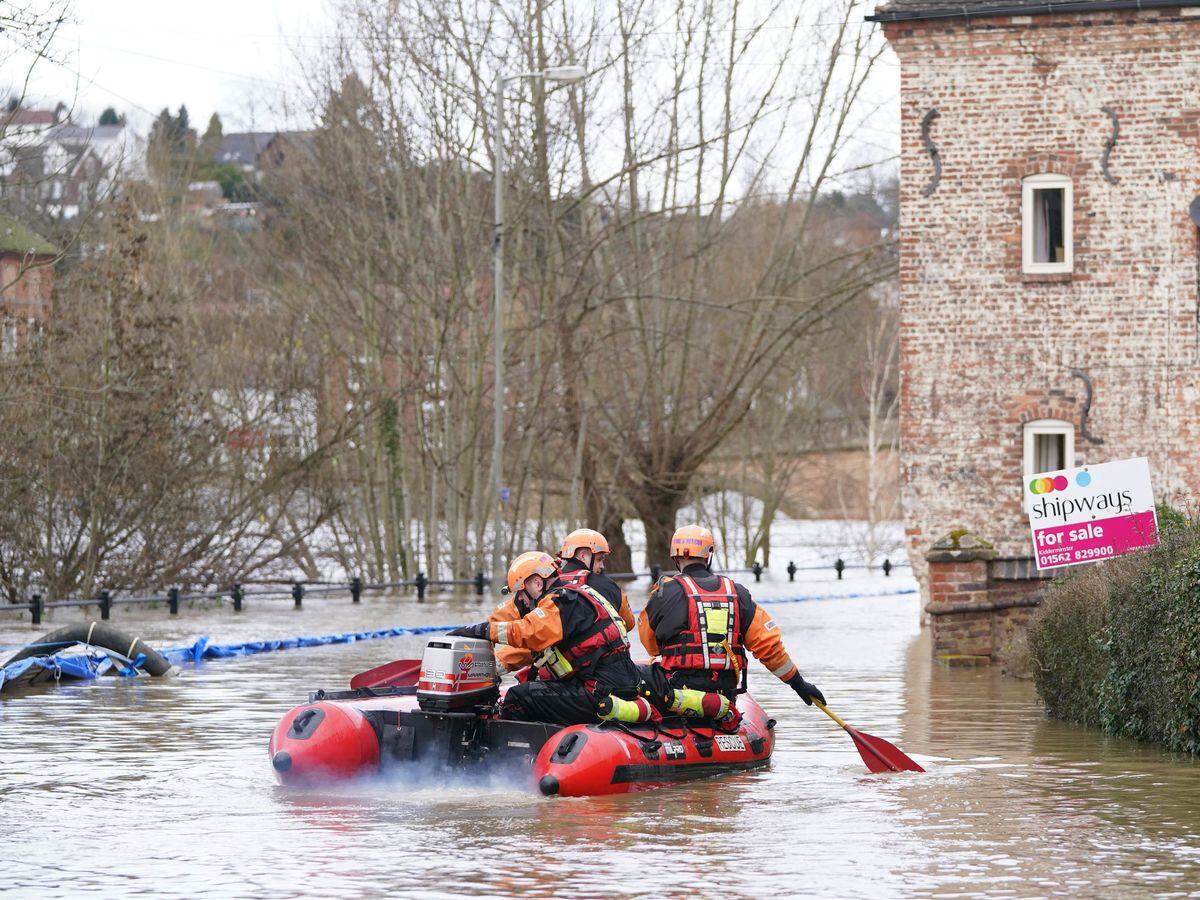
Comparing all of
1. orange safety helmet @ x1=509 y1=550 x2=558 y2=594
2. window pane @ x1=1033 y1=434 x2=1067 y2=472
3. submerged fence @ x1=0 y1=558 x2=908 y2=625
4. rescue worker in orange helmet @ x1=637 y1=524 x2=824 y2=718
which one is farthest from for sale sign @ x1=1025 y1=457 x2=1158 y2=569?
submerged fence @ x1=0 y1=558 x2=908 y2=625

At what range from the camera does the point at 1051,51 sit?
29.8m

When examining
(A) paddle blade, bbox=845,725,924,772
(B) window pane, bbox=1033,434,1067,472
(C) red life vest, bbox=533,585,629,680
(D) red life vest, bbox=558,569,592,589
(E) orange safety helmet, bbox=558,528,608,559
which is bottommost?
(A) paddle blade, bbox=845,725,924,772

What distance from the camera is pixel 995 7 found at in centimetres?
2964

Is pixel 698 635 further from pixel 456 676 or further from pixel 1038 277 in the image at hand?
pixel 1038 277

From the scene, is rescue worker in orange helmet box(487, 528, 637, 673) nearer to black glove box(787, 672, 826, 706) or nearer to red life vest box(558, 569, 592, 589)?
red life vest box(558, 569, 592, 589)

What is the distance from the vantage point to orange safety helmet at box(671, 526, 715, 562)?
14.4 meters

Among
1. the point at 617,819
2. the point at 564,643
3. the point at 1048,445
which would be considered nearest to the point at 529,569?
the point at 564,643

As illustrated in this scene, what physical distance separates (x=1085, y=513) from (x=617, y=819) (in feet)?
34.6

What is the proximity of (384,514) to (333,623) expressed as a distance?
52.2ft

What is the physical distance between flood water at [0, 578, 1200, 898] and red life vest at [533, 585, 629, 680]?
0.90 metres

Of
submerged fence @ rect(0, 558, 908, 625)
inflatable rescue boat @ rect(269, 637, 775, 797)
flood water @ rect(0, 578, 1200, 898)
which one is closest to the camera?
flood water @ rect(0, 578, 1200, 898)

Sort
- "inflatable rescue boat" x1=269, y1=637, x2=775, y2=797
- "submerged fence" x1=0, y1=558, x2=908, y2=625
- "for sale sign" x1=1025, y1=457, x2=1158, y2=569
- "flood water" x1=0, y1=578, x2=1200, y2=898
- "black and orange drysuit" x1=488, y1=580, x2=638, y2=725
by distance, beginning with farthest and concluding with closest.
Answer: "submerged fence" x1=0, y1=558, x2=908, y2=625 → "for sale sign" x1=1025, y1=457, x2=1158, y2=569 → "black and orange drysuit" x1=488, y1=580, x2=638, y2=725 → "inflatable rescue boat" x1=269, y1=637, x2=775, y2=797 → "flood water" x1=0, y1=578, x2=1200, y2=898

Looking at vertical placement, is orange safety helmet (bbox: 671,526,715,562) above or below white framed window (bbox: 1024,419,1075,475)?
below

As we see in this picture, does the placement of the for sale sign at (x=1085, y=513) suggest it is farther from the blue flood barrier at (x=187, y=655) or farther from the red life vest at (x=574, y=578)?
the blue flood barrier at (x=187, y=655)
